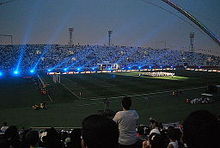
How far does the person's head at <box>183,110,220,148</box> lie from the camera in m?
2.50

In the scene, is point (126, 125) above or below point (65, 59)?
below

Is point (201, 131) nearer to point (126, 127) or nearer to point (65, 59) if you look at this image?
point (126, 127)

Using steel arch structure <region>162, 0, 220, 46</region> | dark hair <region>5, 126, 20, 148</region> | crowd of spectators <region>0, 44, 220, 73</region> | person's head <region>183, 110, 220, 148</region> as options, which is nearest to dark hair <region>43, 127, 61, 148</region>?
dark hair <region>5, 126, 20, 148</region>

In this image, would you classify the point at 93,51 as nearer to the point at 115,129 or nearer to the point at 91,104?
the point at 91,104

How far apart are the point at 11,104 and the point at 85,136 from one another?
29927mm

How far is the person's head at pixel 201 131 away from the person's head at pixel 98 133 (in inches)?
31.9

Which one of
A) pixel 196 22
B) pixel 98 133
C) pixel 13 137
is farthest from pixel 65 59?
pixel 98 133

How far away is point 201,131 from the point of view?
251 cm

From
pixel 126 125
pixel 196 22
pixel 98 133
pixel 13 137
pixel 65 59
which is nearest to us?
pixel 98 133

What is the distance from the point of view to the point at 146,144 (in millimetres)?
7613

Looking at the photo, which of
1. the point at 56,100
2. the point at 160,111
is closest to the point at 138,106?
the point at 160,111

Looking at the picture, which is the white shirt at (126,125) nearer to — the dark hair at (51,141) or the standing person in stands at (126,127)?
the standing person in stands at (126,127)

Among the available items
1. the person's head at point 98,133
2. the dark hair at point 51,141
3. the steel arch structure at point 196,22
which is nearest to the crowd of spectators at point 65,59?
the steel arch structure at point 196,22

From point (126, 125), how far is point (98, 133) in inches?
159
